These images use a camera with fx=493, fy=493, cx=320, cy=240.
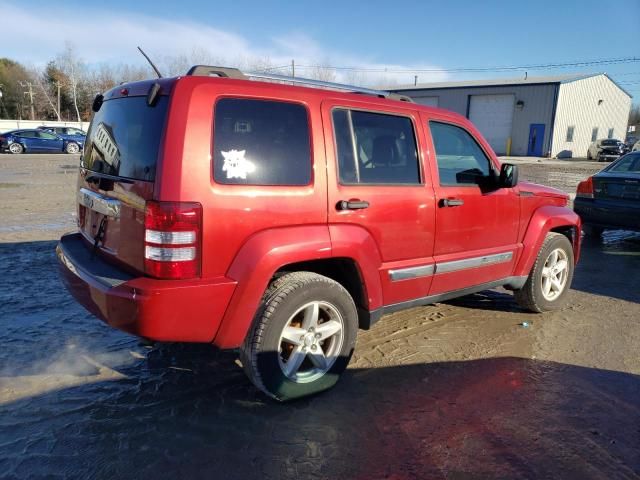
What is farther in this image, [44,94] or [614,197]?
[44,94]

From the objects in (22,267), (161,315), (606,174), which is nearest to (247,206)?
(161,315)

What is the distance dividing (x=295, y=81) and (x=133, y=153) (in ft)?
3.84

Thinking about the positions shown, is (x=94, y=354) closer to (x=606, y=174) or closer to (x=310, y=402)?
(x=310, y=402)

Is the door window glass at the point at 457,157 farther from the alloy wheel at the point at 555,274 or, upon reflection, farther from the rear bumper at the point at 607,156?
the rear bumper at the point at 607,156

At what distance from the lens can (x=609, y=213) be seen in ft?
25.2

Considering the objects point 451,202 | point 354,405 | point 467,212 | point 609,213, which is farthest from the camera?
point 609,213

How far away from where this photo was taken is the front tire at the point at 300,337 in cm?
297

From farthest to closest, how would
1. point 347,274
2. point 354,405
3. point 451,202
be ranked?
point 451,202 < point 347,274 < point 354,405

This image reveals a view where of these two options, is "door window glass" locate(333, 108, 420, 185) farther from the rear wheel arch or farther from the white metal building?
the white metal building

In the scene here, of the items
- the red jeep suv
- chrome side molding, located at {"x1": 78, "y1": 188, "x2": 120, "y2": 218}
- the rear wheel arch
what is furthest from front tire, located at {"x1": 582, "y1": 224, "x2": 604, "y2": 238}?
chrome side molding, located at {"x1": 78, "y1": 188, "x2": 120, "y2": 218}

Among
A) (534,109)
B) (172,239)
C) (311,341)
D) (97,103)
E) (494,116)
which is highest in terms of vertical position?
(534,109)

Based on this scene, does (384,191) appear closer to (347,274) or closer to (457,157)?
(347,274)

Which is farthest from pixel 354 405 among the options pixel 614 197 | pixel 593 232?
pixel 593 232

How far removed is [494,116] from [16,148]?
114ft
